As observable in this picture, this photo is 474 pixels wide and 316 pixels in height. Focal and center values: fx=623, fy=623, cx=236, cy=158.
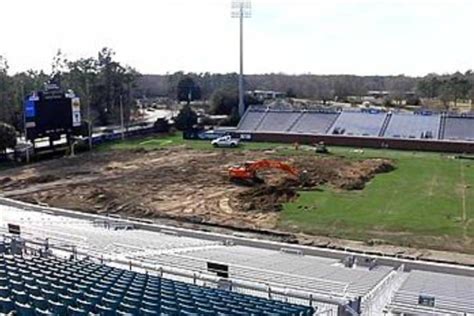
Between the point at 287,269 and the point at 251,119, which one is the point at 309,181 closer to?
the point at 287,269

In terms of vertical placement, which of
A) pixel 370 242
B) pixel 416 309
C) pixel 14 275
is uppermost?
pixel 14 275

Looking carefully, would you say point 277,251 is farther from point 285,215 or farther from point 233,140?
point 233,140

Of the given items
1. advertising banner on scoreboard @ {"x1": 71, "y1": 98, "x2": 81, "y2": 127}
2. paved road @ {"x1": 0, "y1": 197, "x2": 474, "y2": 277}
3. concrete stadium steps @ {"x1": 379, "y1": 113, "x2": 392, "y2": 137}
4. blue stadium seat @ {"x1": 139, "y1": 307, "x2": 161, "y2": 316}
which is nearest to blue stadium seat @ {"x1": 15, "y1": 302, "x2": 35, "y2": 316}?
blue stadium seat @ {"x1": 139, "y1": 307, "x2": 161, "y2": 316}

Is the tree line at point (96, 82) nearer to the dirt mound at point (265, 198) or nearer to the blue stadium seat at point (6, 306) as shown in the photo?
the dirt mound at point (265, 198)

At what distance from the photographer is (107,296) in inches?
434

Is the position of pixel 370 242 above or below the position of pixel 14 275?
below

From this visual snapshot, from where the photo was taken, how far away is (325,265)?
2120cm

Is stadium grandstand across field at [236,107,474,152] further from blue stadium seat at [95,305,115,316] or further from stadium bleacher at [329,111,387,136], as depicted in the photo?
blue stadium seat at [95,305,115,316]

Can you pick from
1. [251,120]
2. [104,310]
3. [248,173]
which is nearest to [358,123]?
[251,120]

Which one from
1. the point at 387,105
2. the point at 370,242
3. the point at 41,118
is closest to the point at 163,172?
the point at 41,118

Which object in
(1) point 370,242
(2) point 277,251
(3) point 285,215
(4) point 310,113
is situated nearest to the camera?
(2) point 277,251

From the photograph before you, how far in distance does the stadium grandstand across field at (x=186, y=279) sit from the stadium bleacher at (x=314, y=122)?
40.9 m

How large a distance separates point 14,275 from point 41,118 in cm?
4065

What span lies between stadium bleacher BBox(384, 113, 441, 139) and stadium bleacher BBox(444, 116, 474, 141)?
1.06m
